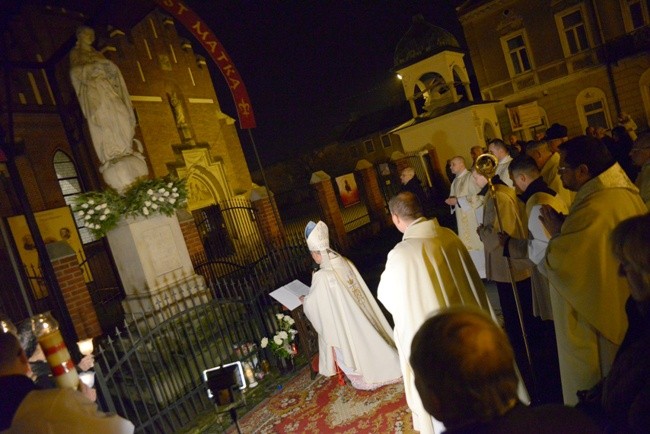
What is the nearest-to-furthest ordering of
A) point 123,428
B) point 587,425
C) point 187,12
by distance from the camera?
1. point 587,425
2. point 123,428
3. point 187,12

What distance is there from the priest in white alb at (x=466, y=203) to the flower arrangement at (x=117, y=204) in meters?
4.65

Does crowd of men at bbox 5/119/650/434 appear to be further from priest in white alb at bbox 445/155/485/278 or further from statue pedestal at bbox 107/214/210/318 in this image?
statue pedestal at bbox 107/214/210/318

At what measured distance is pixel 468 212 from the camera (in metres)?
7.38

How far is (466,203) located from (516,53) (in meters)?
19.7

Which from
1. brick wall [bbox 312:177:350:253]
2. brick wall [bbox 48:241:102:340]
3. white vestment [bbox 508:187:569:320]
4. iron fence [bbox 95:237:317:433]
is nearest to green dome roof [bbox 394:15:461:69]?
brick wall [bbox 312:177:350:253]

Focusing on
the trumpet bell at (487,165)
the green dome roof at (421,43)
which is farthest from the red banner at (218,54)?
the green dome roof at (421,43)

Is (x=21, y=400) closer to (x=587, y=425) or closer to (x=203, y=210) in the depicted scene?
(x=587, y=425)

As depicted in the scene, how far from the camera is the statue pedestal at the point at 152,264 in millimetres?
6730

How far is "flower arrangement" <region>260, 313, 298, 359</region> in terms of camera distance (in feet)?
18.6

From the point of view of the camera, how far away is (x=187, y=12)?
28.3ft

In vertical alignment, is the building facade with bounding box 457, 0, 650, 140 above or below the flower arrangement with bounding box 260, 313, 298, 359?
above

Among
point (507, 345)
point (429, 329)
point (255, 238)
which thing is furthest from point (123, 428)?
point (255, 238)

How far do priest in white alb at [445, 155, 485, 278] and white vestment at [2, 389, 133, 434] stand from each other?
19.3ft

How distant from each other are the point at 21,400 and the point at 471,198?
6494mm
